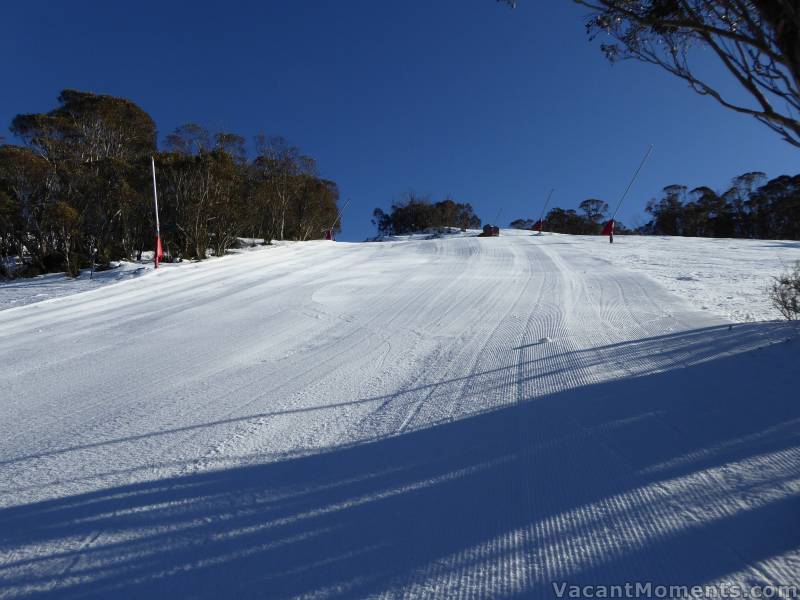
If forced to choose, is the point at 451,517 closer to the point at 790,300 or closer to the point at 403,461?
the point at 403,461

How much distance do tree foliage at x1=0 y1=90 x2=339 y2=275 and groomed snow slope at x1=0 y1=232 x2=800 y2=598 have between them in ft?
38.6

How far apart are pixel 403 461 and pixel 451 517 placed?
510 millimetres

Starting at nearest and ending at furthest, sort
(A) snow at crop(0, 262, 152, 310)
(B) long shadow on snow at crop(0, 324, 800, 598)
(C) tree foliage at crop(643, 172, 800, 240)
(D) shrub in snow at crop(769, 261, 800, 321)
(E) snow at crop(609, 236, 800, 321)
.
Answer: (B) long shadow on snow at crop(0, 324, 800, 598)
(D) shrub in snow at crop(769, 261, 800, 321)
(E) snow at crop(609, 236, 800, 321)
(A) snow at crop(0, 262, 152, 310)
(C) tree foliage at crop(643, 172, 800, 240)

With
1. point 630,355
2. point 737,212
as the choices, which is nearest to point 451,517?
point 630,355

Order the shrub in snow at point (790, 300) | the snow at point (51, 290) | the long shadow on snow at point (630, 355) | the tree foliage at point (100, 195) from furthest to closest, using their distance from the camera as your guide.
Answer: the tree foliage at point (100, 195), the snow at point (51, 290), the shrub in snow at point (790, 300), the long shadow on snow at point (630, 355)

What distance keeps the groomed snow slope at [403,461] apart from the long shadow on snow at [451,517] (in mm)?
10

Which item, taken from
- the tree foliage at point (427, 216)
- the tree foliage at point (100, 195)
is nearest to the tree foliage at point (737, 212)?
the tree foliage at point (427, 216)

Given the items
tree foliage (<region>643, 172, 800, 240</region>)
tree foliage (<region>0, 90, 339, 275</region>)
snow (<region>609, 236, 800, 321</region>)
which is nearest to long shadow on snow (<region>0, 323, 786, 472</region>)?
snow (<region>609, 236, 800, 321</region>)

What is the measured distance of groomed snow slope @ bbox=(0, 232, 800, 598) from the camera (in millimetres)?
1734

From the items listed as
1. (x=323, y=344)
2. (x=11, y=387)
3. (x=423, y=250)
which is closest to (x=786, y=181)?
(x=423, y=250)

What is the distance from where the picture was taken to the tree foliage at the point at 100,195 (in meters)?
14.5

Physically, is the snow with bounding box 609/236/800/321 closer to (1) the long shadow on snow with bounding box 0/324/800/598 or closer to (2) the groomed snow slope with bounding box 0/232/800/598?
(2) the groomed snow slope with bounding box 0/232/800/598

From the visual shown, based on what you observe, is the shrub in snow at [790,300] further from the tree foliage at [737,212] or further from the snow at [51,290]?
the tree foliage at [737,212]

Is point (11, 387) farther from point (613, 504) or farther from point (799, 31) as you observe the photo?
point (799, 31)
